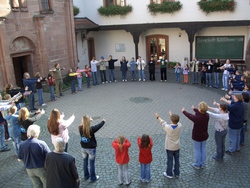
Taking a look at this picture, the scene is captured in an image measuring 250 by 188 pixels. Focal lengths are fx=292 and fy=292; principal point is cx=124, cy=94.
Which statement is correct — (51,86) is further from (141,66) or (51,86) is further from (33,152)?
(33,152)

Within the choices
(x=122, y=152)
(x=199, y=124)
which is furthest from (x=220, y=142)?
(x=122, y=152)

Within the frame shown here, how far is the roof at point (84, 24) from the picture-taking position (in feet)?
67.3

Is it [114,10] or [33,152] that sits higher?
[114,10]

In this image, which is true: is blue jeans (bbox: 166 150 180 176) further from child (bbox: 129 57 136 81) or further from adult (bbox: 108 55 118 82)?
adult (bbox: 108 55 118 82)

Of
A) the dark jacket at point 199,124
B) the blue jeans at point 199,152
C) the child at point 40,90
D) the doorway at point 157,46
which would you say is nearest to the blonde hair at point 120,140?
the dark jacket at point 199,124

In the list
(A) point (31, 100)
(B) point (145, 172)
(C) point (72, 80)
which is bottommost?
(B) point (145, 172)

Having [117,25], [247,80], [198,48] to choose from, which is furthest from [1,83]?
[198,48]

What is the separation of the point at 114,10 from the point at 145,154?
16243 mm

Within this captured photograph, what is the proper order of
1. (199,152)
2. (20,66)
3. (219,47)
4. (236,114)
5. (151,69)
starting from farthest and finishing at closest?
(219,47) → (151,69) → (20,66) → (236,114) → (199,152)

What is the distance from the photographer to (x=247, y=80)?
1036 cm

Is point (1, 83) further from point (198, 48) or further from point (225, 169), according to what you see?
point (198, 48)

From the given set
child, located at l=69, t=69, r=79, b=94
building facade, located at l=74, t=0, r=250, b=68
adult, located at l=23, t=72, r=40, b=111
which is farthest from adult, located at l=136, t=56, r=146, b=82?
adult, located at l=23, t=72, r=40, b=111

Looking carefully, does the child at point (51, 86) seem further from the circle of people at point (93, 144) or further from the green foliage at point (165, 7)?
the green foliage at point (165, 7)

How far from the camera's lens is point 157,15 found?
64.8 ft
